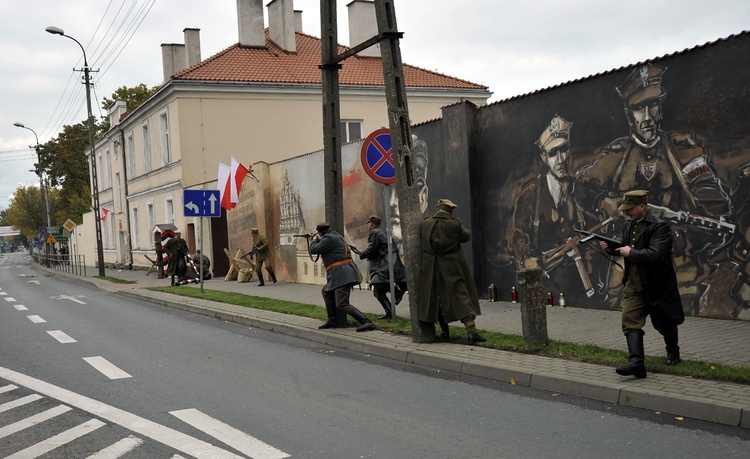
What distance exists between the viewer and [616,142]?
1105cm

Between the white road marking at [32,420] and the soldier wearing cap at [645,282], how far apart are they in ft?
16.5

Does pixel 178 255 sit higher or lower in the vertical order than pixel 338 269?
lower

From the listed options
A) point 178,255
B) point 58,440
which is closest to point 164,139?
point 178,255

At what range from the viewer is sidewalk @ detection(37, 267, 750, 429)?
584cm

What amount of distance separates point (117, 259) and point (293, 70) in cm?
2073

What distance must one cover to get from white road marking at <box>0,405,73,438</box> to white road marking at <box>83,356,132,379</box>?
4.94 ft

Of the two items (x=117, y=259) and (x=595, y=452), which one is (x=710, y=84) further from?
(x=117, y=259)

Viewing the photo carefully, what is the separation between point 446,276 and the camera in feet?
30.5

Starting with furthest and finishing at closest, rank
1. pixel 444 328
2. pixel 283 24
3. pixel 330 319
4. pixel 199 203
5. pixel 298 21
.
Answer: pixel 298 21
pixel 283 24
pixel 199 203
pixel 330 319
pixel 444 328

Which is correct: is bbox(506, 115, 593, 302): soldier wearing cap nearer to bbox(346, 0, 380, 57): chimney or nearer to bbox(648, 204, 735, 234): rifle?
bbox(648, 204, 735, 234): rifle

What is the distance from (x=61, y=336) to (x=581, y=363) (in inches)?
344

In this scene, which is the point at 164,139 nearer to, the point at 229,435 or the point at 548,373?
the point at 548,373

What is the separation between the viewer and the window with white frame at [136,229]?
40969 millimetres

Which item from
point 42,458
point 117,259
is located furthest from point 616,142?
point 117,259
